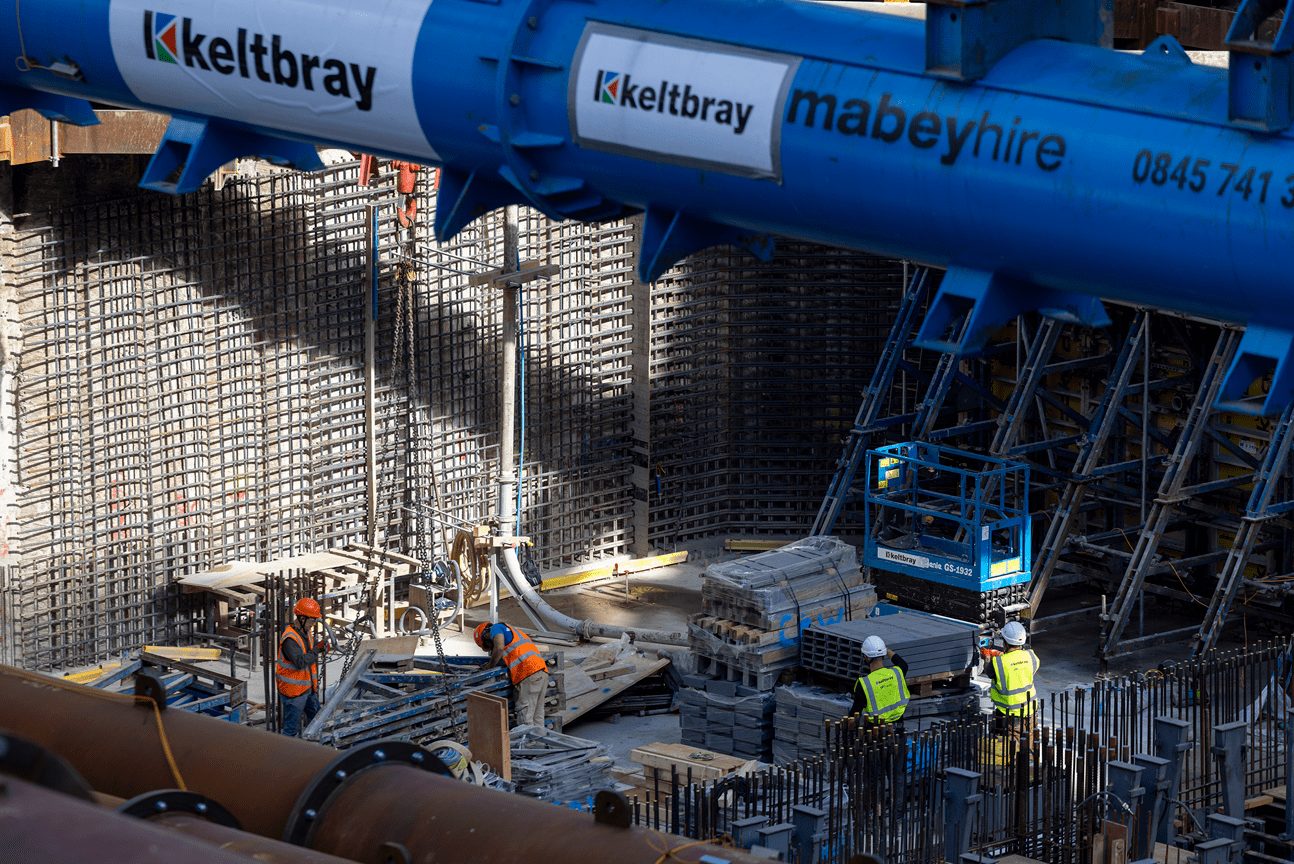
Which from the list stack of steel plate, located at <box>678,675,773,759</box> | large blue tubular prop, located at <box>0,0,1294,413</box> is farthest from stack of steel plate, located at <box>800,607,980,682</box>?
large blue tubular prop, located at <box>0,0,1294,413</box>

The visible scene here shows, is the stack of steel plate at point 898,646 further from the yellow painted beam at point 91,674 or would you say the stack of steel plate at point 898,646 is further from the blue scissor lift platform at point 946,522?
the yellow painted beam at point 91,674

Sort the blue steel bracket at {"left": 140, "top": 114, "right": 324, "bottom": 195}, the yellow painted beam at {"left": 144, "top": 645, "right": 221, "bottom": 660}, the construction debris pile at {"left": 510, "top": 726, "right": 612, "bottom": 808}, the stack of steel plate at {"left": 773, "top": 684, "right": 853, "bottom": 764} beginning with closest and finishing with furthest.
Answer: the blue steel bracket at {"left": 140, "top": 114, "right": 324, "bottom": 195} → the construction debris pile at {"left": 510, "top": 726, "right": 612, "bottom": 808} → the stack of steel plate at {"left": 773, "top": 684, "right": 853, "bottom": 764} → the yellow painted beam at {"left": 144, "top": 645, "right": 221, "bottom": 660}

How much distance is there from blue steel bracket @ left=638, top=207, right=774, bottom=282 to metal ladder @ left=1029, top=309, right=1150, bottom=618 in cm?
1440

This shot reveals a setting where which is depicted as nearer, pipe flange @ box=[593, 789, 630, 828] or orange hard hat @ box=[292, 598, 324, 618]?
pipe flange @ box=[593, 789, 630, 828]

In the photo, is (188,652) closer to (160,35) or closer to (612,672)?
(612,672)

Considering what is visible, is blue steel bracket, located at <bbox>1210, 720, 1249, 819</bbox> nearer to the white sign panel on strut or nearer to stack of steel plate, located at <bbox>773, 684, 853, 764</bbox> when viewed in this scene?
stack of steel plate, located at <bbox>773, 684, 853, 764</bbox>

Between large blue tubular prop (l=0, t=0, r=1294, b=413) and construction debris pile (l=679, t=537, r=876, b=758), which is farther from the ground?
large blue tubular prop (l=0, t=0, r=1294, b=413)

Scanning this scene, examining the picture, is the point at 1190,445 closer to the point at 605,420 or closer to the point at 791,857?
the point at 605,420

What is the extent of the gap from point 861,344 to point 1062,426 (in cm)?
293

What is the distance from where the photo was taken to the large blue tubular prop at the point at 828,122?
686cm

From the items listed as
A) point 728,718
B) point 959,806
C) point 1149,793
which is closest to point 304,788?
point 959,806

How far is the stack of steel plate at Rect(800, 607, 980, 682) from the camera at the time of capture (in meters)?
18.1

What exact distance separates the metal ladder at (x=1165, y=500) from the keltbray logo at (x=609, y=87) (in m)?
14.2

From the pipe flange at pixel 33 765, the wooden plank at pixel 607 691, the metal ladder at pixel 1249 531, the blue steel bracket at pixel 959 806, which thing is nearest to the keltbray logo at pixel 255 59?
the pipe flange at pixel 33 765
